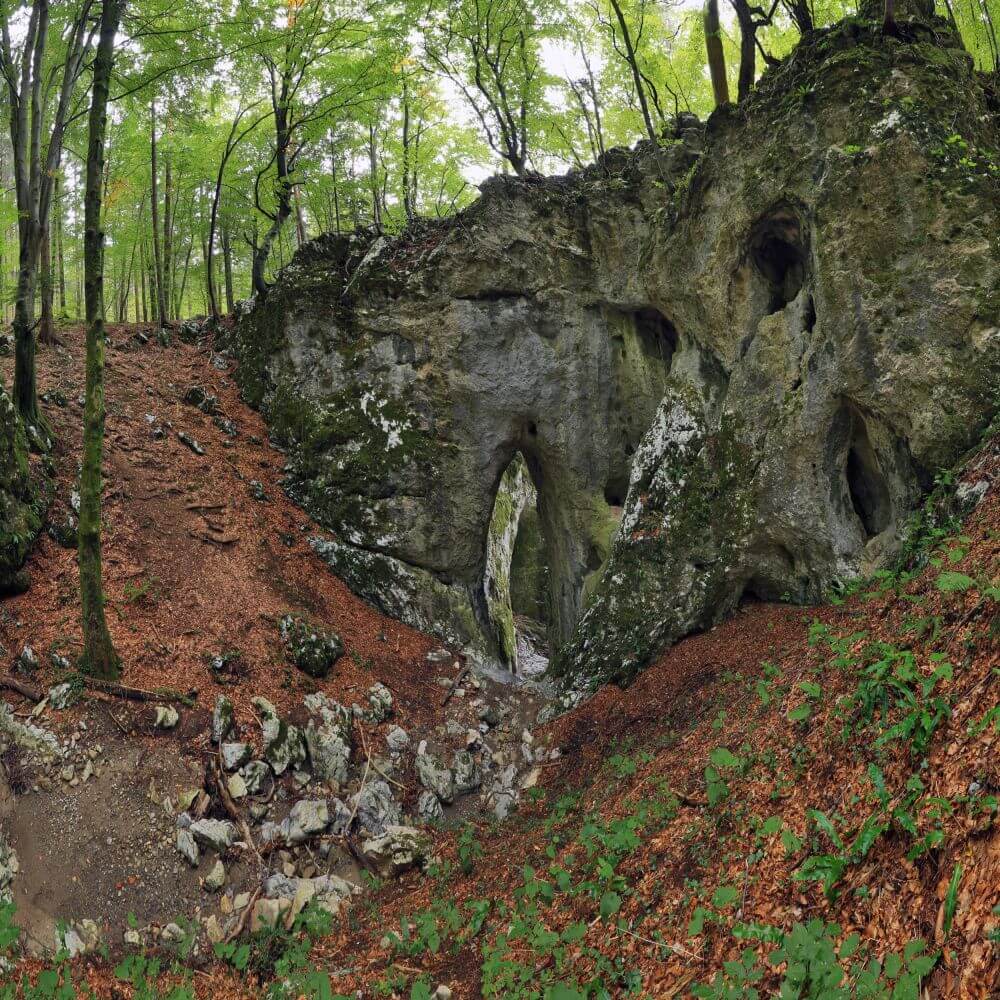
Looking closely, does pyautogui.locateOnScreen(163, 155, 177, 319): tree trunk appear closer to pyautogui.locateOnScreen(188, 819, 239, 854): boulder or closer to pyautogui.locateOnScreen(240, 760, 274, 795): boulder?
Answer: pyautogui.locateOnScreen(240, 760, 274, 795): boulder

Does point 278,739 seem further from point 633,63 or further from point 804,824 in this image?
point 633,63

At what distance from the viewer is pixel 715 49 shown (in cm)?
1084

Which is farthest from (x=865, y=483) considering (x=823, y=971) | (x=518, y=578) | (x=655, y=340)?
(x=518, y=578)

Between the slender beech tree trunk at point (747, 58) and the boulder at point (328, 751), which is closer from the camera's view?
the boulder at point (328, 751)

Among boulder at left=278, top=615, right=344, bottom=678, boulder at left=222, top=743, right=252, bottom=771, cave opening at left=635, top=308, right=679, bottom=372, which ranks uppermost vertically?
cave opening at left=635, top=308, right=679, bottom=372

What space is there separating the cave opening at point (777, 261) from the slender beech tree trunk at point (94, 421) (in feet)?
29.1

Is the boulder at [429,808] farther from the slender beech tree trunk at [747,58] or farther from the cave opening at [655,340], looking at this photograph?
the slender beech tree trunk at [747,58]

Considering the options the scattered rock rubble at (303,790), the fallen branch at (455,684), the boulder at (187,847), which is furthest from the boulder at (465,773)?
the boulder at (187,847)

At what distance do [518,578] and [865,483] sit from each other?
13.1 metres

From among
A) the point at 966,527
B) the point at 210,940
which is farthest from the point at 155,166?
the point at 966,527

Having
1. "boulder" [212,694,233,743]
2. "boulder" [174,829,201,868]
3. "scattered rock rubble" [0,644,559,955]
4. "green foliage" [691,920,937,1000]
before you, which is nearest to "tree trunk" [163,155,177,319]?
"boulder" [212,694,233,743]

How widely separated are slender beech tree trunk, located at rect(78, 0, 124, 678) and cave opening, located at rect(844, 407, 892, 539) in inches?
372

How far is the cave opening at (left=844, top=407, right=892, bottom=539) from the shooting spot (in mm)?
8781

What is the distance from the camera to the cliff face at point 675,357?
26.2 ft
